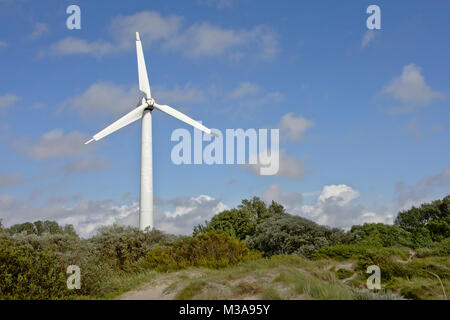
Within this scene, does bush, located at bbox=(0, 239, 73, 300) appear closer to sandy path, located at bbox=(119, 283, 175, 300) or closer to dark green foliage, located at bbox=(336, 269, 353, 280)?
sandy path, located at bbox=(119, 283, 175, 300)

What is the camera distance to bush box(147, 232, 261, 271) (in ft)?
63.8

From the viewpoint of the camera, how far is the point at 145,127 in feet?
106

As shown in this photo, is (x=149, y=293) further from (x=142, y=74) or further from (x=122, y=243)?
(x=142, y=74)

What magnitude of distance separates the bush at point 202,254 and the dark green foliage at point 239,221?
1802 centimetres

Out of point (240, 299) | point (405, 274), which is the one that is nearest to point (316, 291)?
point (240, 299)

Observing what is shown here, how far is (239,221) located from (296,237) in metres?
15.9

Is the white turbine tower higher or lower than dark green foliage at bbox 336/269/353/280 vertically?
higher

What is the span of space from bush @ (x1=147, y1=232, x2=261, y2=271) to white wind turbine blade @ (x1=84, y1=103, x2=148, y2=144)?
428 inches

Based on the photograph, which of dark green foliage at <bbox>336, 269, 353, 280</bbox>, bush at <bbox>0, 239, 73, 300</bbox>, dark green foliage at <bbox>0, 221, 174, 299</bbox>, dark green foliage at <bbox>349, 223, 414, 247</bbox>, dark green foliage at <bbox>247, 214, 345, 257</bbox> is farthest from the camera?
dark green foliage at <bbox>349, 223, 414, 247</bbox>

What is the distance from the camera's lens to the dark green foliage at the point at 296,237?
1113 inches

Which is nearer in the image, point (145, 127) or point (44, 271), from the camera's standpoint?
point (44, 271)

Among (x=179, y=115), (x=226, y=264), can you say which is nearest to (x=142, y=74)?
(x=179, y=115)

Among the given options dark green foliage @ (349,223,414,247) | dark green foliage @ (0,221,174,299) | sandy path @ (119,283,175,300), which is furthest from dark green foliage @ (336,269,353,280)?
dark green foliage @ (349,223,414,247)
